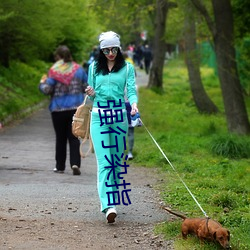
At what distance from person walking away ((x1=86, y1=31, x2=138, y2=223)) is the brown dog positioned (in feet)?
3.77

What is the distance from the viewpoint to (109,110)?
7.51 m

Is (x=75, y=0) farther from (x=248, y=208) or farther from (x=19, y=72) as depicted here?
(x=248, y=208)

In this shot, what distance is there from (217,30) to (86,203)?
874 cm

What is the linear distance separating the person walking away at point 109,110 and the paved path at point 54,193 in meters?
0.42

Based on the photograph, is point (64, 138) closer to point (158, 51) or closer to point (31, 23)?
point (31, 23)

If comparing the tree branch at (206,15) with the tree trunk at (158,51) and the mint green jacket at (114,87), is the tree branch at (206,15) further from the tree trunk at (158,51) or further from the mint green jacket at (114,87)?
the tree trunk at (158,51)

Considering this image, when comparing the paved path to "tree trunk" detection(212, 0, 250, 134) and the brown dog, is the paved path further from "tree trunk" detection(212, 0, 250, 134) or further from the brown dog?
"tree trunk" detection(212, 0, 250, 134)

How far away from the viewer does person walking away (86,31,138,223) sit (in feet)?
24.7

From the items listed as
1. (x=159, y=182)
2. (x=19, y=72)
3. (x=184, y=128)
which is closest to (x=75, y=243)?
(x=159, y=182)

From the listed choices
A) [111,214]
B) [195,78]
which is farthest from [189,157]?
[195,78]

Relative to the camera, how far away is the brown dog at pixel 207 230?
602cm

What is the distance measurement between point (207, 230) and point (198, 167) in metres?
5.77

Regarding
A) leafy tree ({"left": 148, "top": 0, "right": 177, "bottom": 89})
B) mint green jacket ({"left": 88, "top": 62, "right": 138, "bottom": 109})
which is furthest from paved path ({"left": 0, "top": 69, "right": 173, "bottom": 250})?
leafy tree ({"left": 148, "top": 0, "right": 177, "bottom": 89})

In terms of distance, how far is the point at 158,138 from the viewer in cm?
1641
